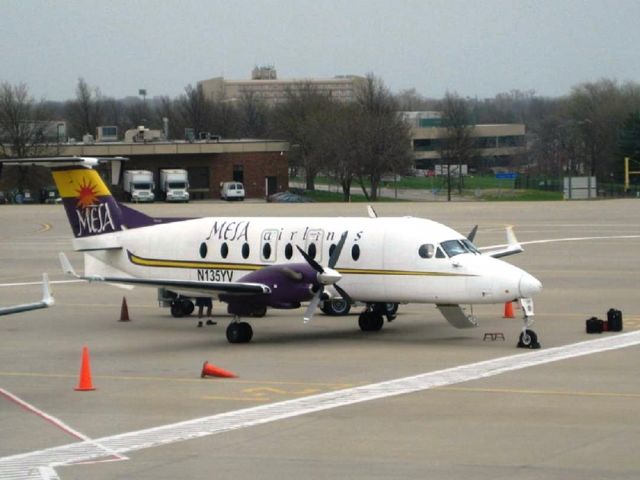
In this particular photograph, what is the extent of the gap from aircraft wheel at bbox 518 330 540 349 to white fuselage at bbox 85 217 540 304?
0.75 m

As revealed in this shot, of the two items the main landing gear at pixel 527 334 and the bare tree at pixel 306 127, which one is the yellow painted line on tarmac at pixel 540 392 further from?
the bare tree at pixel 306 127

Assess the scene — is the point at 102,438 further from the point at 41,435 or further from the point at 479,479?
the point at 479,479

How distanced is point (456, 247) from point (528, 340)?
2607mm

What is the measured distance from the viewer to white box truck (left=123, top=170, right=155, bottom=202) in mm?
95750

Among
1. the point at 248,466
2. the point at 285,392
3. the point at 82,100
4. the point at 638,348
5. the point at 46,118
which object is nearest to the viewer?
the point at 248,466

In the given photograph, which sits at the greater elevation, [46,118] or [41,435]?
[46,118]

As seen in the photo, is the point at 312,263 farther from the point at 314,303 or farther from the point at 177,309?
the point at 177,309

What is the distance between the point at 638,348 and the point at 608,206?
179ft

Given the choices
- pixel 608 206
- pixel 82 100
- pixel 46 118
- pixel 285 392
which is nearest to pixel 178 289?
pixel 285 392

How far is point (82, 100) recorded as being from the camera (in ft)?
521

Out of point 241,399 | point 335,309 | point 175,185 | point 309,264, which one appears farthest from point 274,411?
point 175,185

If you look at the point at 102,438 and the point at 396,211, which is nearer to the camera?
the point at 102,438

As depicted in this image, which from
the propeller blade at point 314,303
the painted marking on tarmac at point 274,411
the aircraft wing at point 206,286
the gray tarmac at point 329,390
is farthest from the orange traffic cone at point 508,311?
the aircraft wing at point 206,286

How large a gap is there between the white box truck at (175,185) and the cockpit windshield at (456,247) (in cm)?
7386
